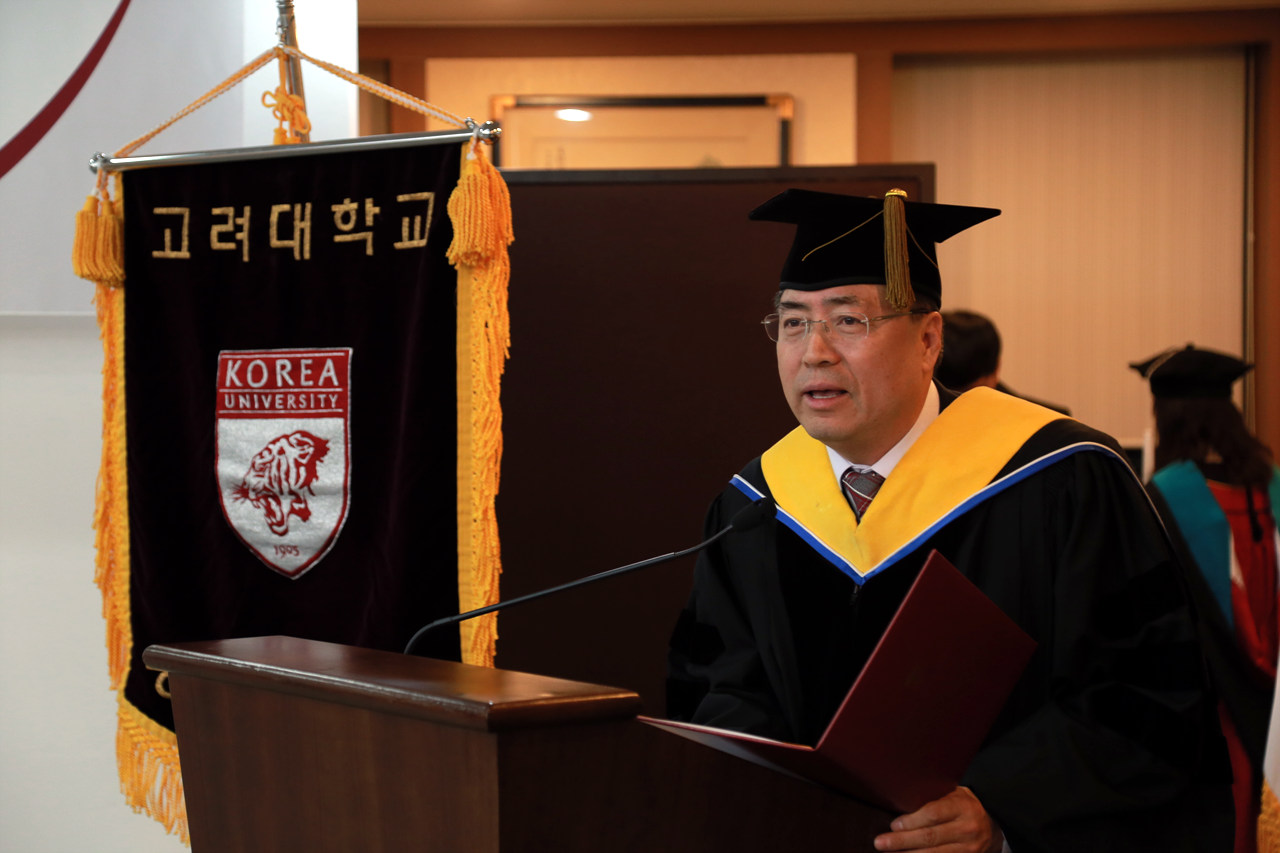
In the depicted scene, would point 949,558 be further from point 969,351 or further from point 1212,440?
point 1212,440

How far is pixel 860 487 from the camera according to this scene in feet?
5.77

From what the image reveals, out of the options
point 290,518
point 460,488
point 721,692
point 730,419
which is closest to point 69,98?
point 290,518

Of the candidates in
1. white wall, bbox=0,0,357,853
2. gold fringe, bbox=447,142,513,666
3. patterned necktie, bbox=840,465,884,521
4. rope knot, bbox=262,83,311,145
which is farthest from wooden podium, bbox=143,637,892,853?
white wall, bbox=0,0,357,853

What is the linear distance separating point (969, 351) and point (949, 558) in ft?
5.53

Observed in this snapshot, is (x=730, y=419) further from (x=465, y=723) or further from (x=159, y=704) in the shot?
(x=465, y=723)

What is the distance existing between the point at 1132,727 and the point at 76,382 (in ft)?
6.85

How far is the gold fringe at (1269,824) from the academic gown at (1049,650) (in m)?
0.51

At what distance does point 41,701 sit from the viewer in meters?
2.38

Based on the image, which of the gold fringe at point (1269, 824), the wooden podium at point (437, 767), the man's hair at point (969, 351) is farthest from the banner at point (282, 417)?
the man's hair at point (969, 351)

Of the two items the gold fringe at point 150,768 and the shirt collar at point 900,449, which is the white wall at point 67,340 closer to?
the gold fringe at point 150,768

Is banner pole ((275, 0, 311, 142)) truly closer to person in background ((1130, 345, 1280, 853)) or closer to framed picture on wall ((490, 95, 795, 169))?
person in background ((1130, 345, 1280, 853))

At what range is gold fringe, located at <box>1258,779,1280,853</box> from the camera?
1.89 m

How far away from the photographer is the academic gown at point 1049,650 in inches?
56.1

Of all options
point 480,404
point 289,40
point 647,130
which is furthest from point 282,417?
point 647,130
